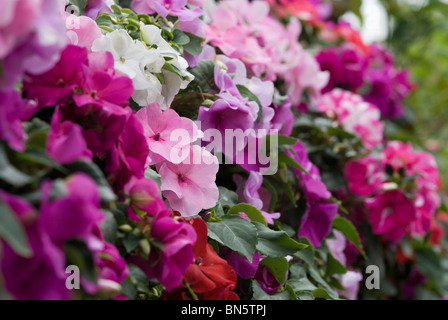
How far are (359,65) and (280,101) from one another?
60 centimetres

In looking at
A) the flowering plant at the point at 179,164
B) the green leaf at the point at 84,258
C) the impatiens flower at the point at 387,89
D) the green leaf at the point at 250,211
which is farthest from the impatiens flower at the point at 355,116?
the green leaf at the point at 84,258

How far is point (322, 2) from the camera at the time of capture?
6.35 ft

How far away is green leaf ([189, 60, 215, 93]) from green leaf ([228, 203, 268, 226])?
0.17 m

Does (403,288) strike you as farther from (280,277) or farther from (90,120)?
(90,120)

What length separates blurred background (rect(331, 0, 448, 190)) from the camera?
1827 millimetres

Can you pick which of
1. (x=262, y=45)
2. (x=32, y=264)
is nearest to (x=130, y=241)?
(x=32, y=264)

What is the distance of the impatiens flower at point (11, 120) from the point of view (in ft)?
1.24

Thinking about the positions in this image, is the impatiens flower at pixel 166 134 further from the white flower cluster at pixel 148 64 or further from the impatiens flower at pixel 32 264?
the impatiens flower at pixel 32 264

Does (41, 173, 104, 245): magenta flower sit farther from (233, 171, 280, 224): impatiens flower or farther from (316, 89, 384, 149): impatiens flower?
(316, 89, 384, 149): impatiens flower

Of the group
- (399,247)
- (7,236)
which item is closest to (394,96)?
(399,247)

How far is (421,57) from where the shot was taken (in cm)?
197

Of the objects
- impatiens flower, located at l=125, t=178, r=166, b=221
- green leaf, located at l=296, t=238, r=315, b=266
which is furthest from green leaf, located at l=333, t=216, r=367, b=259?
impatiens flower, located at l=125, t=178, r=166, b=221

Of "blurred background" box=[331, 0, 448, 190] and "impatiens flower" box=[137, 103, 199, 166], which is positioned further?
"blurred background" box=[331, 0, 448, 190]

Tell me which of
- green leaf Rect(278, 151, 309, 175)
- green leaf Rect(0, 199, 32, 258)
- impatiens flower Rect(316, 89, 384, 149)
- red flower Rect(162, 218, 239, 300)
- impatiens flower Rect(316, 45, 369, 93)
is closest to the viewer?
green leaf Rect(0, 199, 32, 258)
